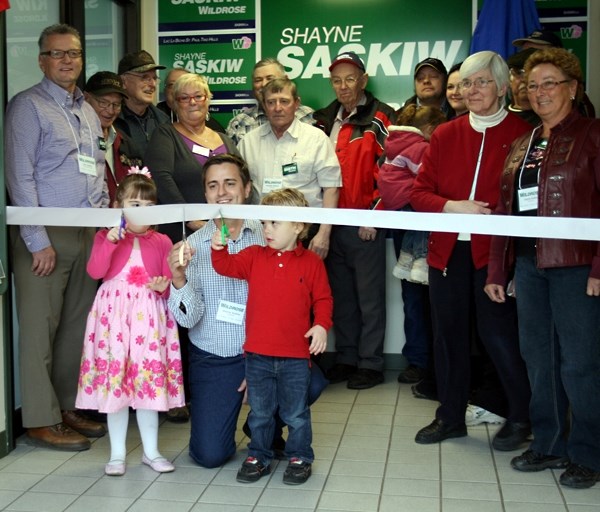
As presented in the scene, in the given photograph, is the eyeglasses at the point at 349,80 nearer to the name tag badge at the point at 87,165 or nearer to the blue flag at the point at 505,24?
the blue flag at the point at 505,24

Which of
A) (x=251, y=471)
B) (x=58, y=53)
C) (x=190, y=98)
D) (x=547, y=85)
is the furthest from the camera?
(x=190, y=98)

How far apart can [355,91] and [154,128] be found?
1.31m

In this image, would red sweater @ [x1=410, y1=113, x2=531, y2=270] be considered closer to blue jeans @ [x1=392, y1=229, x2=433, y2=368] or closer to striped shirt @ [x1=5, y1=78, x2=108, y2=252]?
blue jeans @ [x1=392, y1=229, x2=433, y2=368]

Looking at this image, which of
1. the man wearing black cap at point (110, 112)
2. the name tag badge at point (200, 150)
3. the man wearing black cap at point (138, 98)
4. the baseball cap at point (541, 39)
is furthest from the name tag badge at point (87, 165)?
the baseball cap at point (541, 39)

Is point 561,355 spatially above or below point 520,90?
below

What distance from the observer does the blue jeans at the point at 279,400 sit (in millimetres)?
3576

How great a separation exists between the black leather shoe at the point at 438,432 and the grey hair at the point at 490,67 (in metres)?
1.66

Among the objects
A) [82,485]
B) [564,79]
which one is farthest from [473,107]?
[82,485]

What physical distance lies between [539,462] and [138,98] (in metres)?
3.16

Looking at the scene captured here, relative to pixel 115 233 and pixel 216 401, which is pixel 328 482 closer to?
pixel 216 401

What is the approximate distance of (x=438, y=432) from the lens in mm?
4148

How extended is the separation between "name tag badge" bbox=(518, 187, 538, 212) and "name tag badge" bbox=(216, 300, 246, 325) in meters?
1.29

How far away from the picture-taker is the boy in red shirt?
353cm

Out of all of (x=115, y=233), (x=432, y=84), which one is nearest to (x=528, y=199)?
(x=115, y=233)
